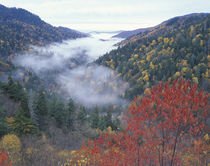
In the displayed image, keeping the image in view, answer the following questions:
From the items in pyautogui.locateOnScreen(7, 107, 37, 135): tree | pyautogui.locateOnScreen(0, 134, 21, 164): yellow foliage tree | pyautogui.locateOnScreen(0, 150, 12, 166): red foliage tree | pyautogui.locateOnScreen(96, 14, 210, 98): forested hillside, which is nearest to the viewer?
pyautogui.locateOnScreen(0, 150, 12, 166): red foliage tree

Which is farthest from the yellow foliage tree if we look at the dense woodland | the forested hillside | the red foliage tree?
the forested hillside

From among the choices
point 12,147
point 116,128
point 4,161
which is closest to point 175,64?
point 116,128

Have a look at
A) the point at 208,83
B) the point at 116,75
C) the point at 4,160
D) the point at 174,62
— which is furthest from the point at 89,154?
the point at 116,75

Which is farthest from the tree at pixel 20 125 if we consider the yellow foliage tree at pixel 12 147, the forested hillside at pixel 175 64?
the forested hillside at pixel 175 64

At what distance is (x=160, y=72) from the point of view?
124 m

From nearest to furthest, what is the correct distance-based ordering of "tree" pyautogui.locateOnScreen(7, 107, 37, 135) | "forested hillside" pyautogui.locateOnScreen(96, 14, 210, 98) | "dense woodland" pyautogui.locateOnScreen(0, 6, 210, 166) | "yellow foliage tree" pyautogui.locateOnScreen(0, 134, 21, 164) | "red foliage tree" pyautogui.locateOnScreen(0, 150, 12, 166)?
"dense woodland" pyautogui.locateOnScreen(0, 6, 210, 166)
"red foliage tree" pyautogui.locateOnScreen(0, 150, 12, 166)
"yellow foliage tree" pyautogui.locateOnScreen(0, 134, 21, 164)
"tree" pyautogui.locateOnScreen(7, 107, 37, 135)
"forested hillside" pyautogui.locateOnScreen(96, 14, 210, 98)

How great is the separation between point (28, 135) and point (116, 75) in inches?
6210

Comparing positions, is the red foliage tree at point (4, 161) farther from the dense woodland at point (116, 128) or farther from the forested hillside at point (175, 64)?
the forested hillside at point (175, 64)

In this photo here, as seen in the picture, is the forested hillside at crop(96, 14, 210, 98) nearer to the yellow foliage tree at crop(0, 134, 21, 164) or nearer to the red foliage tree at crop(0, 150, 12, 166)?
the yellow foliage tree at crop(0, 134, 21, 164)

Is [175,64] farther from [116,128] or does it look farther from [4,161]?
[4,161]

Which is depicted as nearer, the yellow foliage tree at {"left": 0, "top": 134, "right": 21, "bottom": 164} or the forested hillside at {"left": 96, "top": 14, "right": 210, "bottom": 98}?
the yellow foliage tree at {"left": 0, "top": 134, "right": 21, "bottom": 164}

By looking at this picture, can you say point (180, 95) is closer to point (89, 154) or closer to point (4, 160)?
point (89, 154)

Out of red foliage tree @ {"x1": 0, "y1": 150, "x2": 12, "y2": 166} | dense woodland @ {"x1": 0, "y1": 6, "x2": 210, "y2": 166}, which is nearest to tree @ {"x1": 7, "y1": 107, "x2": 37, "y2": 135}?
dense woodland @ {"x1": 0, "y1": 6, "x2": 210, "y2": 166}

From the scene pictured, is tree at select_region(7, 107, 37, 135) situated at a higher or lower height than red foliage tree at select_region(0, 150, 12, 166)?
lower
